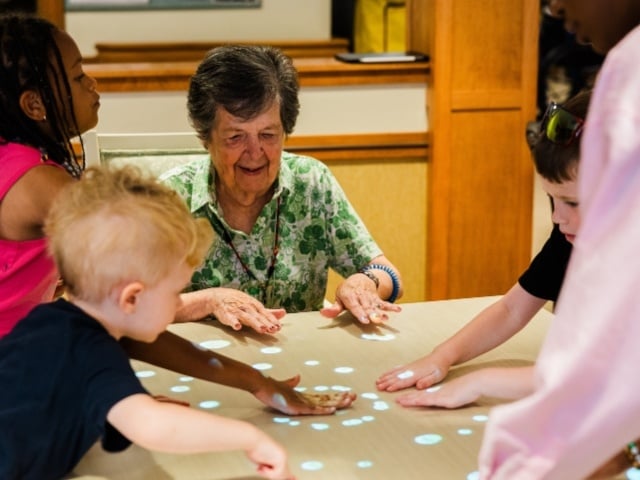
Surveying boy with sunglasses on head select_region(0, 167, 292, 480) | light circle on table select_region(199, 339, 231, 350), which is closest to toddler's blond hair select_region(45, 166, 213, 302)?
boy with sunglasses on head select_region(0, 167, 292, 480)

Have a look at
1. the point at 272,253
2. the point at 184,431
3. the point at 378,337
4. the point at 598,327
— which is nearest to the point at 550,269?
the point at 378,337

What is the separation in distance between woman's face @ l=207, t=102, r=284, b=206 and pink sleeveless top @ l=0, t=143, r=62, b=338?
63 cm

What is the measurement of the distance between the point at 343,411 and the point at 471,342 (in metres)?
0.35

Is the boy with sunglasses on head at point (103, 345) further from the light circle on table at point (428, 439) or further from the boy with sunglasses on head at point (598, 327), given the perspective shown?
the boy with sunglasses on head at point (598, 327)

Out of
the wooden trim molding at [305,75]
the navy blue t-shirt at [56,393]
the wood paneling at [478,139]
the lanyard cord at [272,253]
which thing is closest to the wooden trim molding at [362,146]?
the wood paneling at [478,139]

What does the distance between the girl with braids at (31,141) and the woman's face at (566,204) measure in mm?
847

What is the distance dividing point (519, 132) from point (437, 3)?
0.61m

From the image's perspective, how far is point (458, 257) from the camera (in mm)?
4137

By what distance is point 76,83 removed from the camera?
1.99 metres

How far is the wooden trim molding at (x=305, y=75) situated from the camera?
382cm

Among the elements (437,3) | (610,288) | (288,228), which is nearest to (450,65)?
(437,3)

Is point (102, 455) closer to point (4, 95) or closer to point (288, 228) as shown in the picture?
point (4, 95)

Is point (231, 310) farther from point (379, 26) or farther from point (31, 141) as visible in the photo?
point (379, 26)

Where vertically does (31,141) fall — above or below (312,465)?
above
